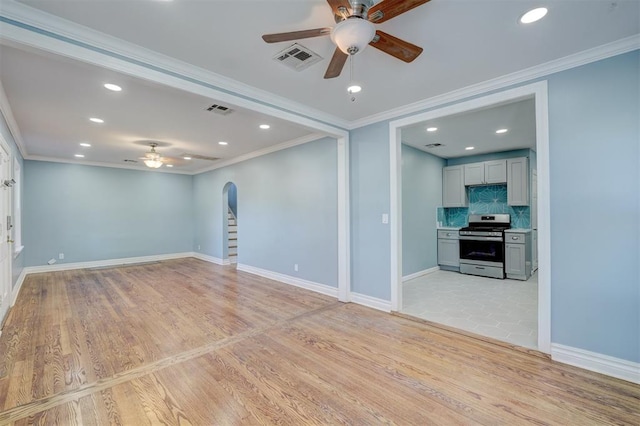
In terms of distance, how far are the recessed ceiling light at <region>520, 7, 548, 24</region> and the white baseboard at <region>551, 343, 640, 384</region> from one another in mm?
2679

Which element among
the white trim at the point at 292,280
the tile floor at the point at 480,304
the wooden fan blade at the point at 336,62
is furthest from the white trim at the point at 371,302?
the wooden fan blade at the point at 336,62

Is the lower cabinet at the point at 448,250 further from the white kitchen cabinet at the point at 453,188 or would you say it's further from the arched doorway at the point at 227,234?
the arched doorway at the point at 227,234

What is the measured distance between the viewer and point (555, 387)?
2.12 meters

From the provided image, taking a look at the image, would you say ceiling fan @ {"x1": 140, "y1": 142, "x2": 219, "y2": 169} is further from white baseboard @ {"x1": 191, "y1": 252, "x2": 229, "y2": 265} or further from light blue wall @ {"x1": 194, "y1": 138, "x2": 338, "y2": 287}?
white baseboard @ {"x1": 191, "y1": 252, "x2": 229, "y2": 265}

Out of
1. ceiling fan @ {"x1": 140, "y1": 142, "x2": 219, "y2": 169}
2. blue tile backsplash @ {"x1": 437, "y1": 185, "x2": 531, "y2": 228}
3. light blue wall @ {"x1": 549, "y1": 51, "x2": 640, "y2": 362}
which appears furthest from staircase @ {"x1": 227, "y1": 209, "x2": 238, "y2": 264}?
light blue wall @ {"x1": 549, "y1": 51, "x2": 640, "y2": 362}

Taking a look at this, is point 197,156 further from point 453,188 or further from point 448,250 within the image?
point 448,250

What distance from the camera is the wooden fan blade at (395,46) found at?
1791mm

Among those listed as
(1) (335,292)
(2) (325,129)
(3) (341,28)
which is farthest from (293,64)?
(1) (335,292)

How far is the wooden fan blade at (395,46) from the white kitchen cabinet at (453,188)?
5.03 meters

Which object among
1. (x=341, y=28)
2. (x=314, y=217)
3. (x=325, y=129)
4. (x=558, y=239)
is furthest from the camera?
(x=314, y=217)

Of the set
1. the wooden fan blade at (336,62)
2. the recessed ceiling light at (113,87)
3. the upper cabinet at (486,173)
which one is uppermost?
the recessed ceiling light at (113,87)

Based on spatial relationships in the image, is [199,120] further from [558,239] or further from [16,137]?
[558,239]

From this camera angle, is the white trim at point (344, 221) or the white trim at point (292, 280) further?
the white trim at point (292, 280)

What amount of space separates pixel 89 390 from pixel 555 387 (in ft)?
11.6
